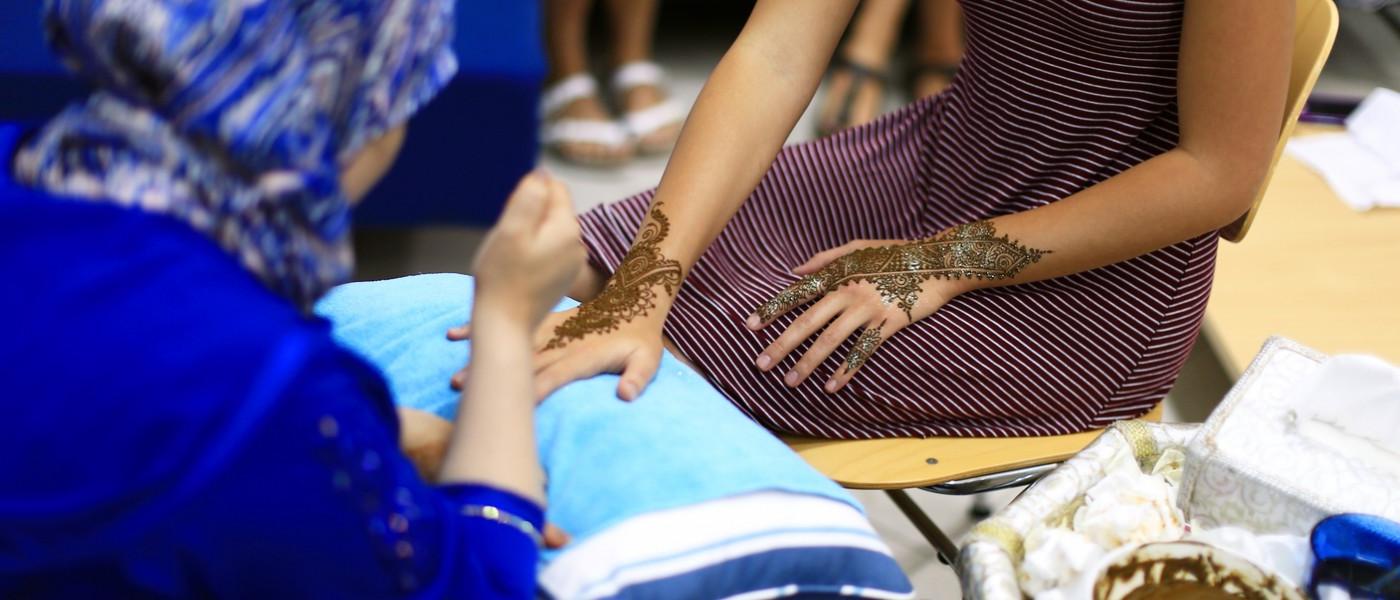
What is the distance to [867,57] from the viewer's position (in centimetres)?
275

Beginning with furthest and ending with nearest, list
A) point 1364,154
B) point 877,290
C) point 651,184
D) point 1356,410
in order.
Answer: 1. point 651,184
2. point 1364,154
3. point 877,290
4. point 1356,410

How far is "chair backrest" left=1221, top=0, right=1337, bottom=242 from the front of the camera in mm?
1129

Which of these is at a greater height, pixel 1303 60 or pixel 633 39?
pixel 1303 60

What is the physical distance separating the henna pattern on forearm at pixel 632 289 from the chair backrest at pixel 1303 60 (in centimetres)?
55

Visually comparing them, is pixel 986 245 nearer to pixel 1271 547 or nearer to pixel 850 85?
pixel 1271 547

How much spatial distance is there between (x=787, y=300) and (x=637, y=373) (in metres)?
0.22

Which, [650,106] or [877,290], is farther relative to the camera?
[650,106]

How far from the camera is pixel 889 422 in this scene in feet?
3.66

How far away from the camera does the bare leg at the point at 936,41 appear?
9.18 ft

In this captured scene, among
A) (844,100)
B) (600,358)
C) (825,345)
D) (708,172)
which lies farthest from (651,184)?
(600,358)

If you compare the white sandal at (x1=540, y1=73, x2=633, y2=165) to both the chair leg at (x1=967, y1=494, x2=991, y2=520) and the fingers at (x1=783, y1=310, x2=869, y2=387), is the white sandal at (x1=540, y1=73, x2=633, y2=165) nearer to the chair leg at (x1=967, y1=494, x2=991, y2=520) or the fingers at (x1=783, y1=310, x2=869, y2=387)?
the chair leg at (x1=967, y1=494, x2=991, y2=520)

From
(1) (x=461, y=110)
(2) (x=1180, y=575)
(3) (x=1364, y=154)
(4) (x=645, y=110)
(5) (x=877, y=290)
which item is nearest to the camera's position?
(2) (x=1180, y=575)

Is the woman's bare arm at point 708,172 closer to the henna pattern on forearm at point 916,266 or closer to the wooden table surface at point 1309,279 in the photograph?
the henna pattern on forearm at point 916,266

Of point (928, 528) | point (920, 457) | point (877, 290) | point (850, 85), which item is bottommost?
point (850, 85)
